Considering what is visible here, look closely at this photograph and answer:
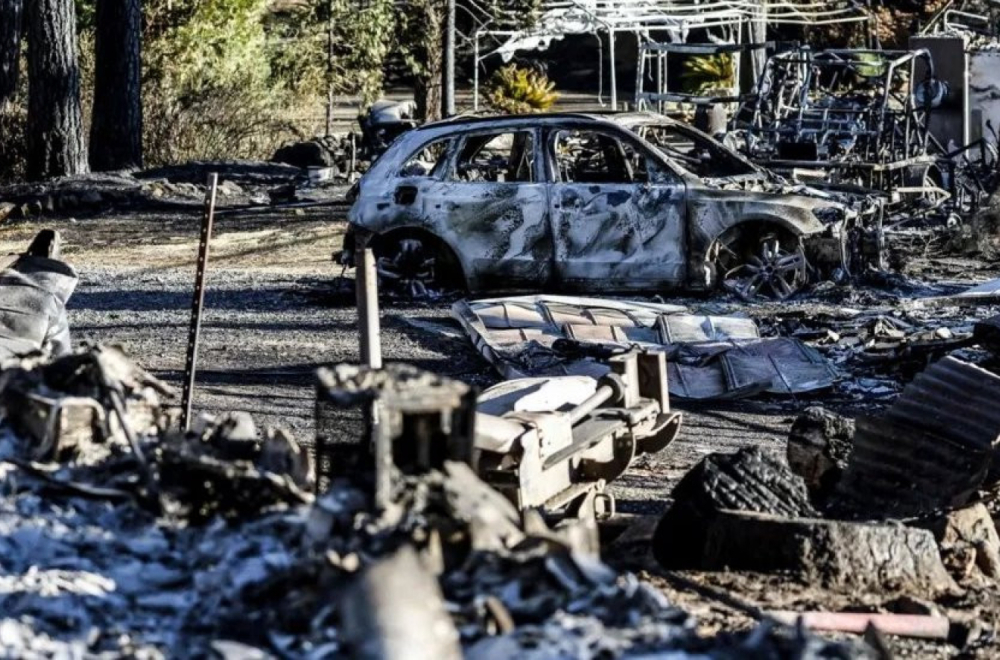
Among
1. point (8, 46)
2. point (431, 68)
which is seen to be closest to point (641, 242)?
point (8, 46)

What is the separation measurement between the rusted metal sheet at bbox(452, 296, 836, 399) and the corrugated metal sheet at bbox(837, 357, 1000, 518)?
7.44 feet

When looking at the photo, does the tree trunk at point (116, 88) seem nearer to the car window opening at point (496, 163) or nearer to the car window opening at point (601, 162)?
the car window opening at point (496, 163)

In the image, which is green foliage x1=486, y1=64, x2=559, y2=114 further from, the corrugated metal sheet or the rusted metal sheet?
the corrugated metal sheet

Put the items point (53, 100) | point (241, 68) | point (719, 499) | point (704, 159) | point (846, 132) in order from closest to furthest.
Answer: point (719, 499) → point (704, 159) → point (846, 132) → point (53, 100) → point (241, 68)

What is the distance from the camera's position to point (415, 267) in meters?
15.5

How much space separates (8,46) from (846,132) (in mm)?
11757

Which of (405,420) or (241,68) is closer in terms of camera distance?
(405,420)

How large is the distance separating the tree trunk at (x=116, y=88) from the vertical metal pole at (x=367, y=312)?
60.1 ft

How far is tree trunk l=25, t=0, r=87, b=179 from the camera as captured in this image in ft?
A: 78.5

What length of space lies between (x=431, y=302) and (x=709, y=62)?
20587mm

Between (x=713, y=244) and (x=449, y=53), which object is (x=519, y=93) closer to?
(x=449, y=53)

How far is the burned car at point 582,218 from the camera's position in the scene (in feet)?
49.6

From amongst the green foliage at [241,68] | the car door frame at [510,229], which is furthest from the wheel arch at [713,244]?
the green foliage at [241,68]

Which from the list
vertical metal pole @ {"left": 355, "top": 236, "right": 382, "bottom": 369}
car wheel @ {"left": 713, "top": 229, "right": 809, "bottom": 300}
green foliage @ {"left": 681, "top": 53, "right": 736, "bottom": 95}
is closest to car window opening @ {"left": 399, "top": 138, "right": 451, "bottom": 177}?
car wheel @ {"left": 713, "top": 229, "right": 809, "bottom": 300}
